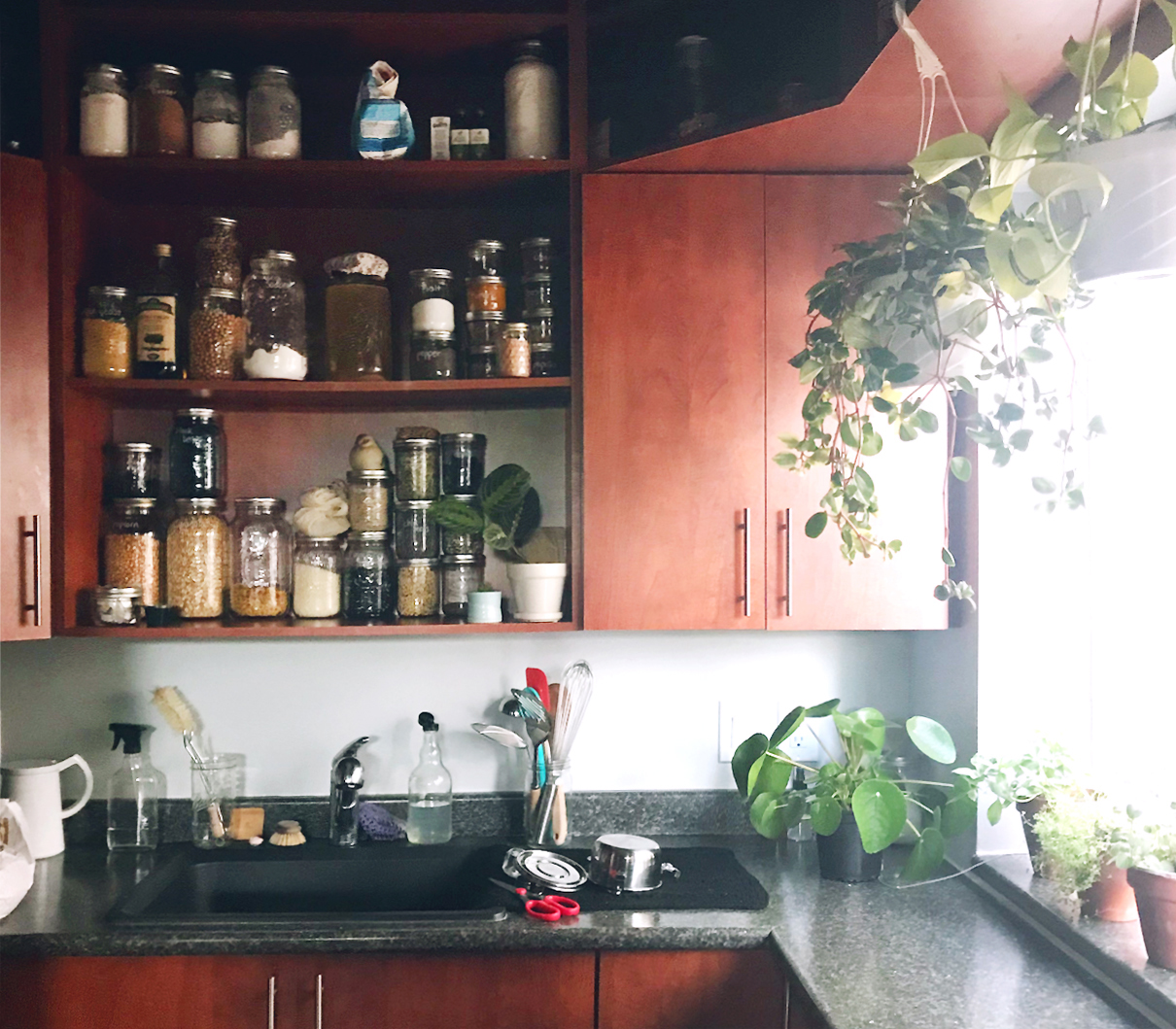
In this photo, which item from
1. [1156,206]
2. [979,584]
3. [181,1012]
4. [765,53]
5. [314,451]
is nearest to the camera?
[1156,206]

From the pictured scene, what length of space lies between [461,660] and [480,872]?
1.55 ft

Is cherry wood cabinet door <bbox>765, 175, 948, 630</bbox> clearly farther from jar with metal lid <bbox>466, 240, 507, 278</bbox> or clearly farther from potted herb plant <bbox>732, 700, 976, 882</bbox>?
jar with metal lid <bbox>466, 240, 507, 278</bbox>

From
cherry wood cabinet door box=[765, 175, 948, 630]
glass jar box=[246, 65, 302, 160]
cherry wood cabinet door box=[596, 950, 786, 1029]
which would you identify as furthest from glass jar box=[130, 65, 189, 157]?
cherry wood cabinet door box=[596, 950, 786, 1029]

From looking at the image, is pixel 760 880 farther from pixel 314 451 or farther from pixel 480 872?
pixel 314 451

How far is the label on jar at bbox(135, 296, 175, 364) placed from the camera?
6.56 ft

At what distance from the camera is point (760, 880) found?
76.1 inches

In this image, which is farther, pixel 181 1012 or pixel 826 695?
pixel 826 695

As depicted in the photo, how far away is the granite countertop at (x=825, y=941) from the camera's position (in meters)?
1.38

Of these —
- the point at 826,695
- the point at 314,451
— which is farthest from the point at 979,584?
the point at 314,451

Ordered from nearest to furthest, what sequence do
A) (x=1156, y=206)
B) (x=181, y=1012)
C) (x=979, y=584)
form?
(x=1156, y=206)
(x=181, y=1012)
(x=979, y=584)

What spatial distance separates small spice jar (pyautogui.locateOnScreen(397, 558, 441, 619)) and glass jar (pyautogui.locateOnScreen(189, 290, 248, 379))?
51 centimetres

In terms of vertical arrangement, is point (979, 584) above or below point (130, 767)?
above

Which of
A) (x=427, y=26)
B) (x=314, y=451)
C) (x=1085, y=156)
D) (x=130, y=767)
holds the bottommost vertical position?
(x=130, y=767)

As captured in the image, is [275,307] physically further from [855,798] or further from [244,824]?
[855,798]
